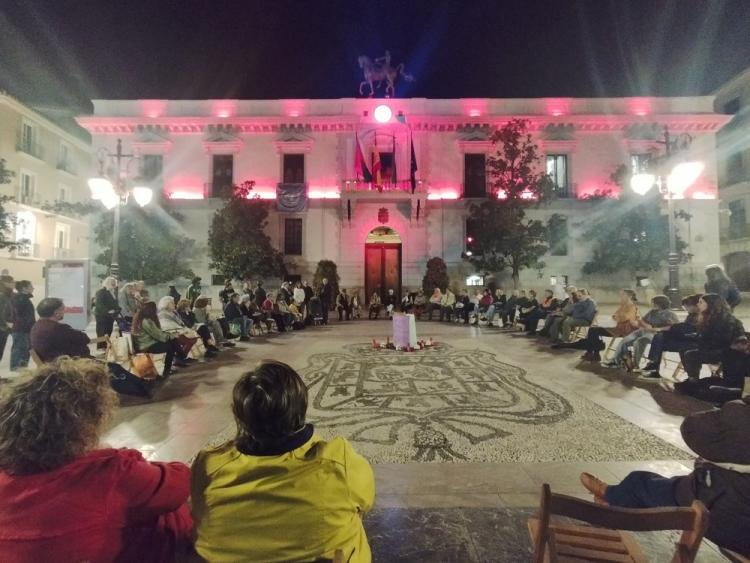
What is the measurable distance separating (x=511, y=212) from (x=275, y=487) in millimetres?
20986

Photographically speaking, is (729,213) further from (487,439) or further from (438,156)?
(487,439)

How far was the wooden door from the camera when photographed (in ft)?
77.3

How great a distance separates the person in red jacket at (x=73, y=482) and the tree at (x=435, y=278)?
19.1 metres

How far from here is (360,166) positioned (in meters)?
22.7

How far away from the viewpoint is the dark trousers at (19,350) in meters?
7.14

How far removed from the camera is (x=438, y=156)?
77.6ft

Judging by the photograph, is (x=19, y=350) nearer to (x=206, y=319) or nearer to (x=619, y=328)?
(x=206, y=319)

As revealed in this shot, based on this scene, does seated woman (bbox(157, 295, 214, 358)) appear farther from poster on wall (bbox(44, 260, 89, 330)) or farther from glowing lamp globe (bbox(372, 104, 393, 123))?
glowing lamp globe (bbox(372, 104, 393, 123))

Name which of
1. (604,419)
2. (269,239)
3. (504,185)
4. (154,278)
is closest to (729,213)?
(504,185)

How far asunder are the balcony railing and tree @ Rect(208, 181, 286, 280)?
1276 centimetres

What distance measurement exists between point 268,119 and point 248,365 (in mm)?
18773

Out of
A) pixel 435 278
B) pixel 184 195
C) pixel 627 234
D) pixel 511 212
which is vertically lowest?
pixel 435 278

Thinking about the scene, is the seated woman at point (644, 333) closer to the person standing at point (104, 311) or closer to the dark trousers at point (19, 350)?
the person standing at point (104, 311)

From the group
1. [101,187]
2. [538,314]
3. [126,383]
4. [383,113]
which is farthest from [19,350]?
[383,113]
